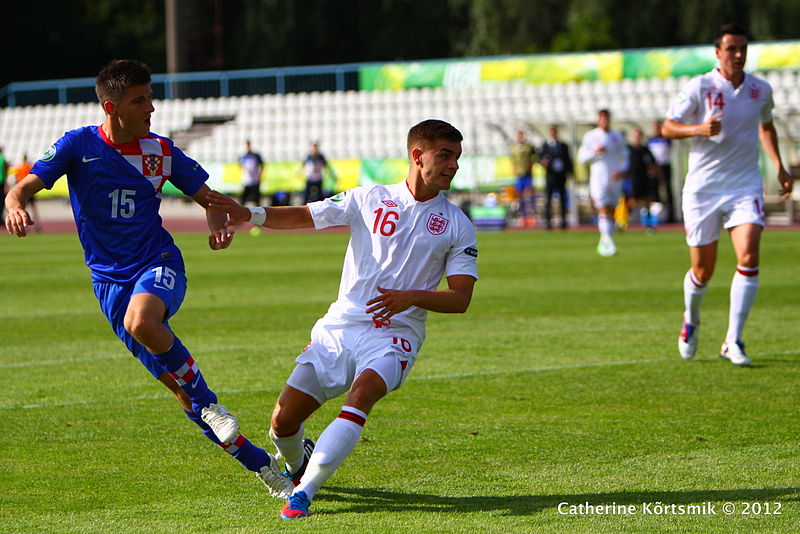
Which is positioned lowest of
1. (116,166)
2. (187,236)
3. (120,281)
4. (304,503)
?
(187,236)

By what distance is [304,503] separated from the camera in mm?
4734

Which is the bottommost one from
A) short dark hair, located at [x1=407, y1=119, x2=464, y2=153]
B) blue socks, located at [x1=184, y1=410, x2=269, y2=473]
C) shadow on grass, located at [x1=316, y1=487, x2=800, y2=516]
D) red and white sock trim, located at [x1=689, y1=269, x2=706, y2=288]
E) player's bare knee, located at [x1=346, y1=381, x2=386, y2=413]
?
shadow on grass, located at [x1=316, y1=487, x2=800, y2=516]

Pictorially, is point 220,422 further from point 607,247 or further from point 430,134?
point 607,247

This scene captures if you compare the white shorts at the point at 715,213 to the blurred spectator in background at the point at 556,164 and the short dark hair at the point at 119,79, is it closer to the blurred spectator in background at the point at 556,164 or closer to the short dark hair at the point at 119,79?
the short dark hair at the point at 119,79

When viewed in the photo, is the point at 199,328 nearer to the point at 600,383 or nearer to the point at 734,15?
the point at 600,383

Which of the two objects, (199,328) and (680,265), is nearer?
(199,328)

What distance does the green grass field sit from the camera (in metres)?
4.82

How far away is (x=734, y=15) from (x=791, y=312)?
29.5 m

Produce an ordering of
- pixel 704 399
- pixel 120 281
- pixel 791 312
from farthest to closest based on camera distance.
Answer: pixel 791 312, pixel 704 399, pixel 120 281

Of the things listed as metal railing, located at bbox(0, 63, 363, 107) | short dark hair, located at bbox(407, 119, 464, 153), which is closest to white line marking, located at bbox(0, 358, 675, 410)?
short dark hair, located at bbox(407, 119, 464, 153)

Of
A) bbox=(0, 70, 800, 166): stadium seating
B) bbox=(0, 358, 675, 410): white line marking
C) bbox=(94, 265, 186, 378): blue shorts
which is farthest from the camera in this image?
bbox=(0, 70, 800, 166): stadium seating

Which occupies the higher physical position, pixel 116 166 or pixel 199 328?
pixel 116 166

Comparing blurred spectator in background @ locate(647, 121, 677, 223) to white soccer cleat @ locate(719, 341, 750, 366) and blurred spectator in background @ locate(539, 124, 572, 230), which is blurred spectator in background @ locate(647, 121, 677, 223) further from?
white soccer cleat @ locate(719, 341, 750, 366)

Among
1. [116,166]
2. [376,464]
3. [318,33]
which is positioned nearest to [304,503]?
[376,464]
